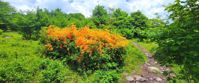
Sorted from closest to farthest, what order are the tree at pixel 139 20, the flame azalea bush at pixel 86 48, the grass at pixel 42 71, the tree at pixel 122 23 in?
the grass at pixel 42 71 → the flame azalea bush at pixel 86 48 → the tree at pixel 122 23 → the tree at pixel 139 20

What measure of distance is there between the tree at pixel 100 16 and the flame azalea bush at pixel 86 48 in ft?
54.0

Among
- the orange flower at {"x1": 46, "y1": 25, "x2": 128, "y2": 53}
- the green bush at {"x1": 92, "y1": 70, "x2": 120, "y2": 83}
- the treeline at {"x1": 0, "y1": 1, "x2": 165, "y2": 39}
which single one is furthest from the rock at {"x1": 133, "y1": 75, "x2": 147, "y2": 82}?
the treeline at {"x1": 0, "y1": 1, "x2": 165, "y2": 39}

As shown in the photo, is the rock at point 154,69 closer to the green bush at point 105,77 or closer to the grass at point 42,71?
the grass at point 42,71

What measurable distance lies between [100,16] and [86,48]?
74.6 ft

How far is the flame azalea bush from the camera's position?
19094mm

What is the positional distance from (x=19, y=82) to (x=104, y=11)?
91.9 ft

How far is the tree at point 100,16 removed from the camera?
127 feet

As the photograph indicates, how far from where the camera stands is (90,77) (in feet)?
60.3

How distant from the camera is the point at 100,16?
41.3m

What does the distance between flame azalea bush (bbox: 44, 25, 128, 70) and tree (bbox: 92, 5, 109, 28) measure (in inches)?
648

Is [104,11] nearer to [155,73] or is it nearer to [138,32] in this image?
[138,32]

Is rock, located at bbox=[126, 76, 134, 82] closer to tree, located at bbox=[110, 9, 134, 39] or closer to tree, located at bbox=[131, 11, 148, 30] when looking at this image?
tree, located at bbox=[110, 9, 134, 39]

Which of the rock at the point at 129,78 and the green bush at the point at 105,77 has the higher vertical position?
the green bush at the point at 105,77

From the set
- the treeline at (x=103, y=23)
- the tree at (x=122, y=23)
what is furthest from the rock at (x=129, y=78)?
the tree at (x=122, y=23)
